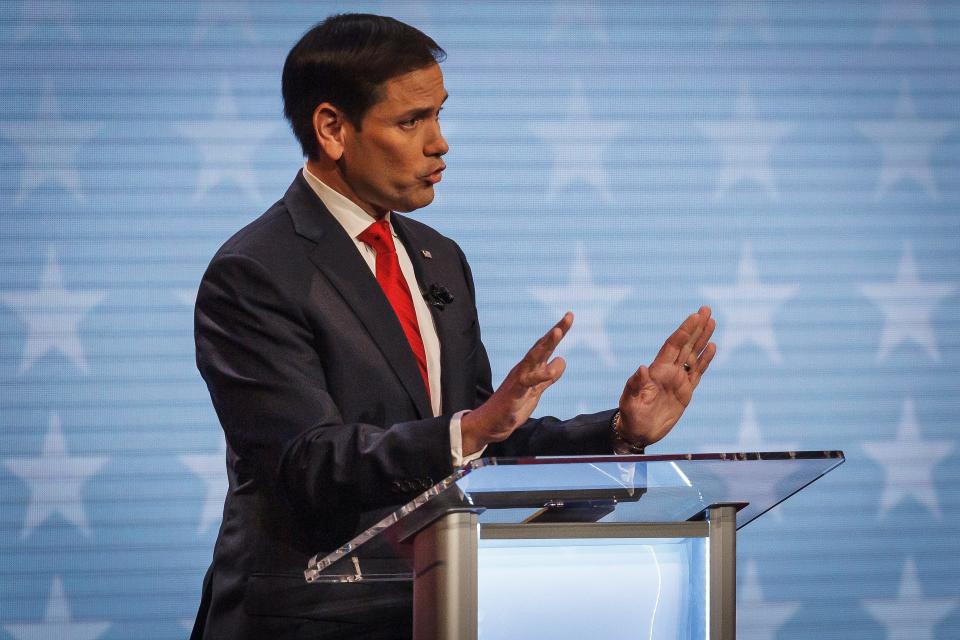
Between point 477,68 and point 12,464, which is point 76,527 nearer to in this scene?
point 12,464

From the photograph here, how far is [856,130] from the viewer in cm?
354

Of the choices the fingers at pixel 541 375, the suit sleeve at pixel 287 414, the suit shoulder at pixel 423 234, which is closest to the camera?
the fingers at pixel 541 375

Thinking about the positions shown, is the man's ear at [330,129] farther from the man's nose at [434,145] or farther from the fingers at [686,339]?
the fingers at [686,339]

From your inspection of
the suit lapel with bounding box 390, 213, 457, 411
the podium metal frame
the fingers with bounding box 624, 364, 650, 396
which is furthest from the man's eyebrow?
the podium metal frame

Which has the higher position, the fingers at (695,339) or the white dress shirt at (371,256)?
the white dress shirt at (371,256)

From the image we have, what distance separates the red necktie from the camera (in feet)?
7.00

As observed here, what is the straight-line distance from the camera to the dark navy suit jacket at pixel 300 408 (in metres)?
1.87

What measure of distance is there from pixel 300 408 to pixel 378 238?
0.44 m

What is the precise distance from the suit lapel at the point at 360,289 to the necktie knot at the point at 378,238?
0.07 metres

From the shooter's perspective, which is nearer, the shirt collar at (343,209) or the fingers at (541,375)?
the fingers at (541,375)

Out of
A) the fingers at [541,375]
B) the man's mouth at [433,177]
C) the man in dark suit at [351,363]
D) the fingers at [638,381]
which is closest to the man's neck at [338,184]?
the man in dark suit at [351,363]

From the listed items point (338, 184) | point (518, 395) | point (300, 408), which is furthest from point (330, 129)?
point (518, 395)

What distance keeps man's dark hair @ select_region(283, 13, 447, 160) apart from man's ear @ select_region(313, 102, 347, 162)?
1cm

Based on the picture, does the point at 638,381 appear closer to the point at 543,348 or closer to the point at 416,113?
the point at 543,348
